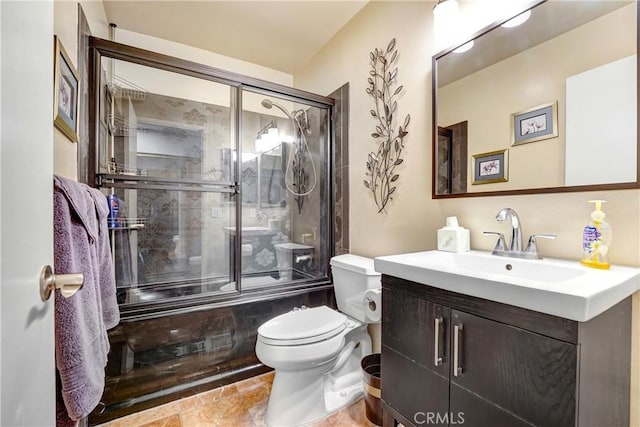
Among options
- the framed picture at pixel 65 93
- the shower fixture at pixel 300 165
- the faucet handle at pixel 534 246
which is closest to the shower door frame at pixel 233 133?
the shower fixture at pixel 300 165

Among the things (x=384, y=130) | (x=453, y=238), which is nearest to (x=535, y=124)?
(x=453, y=238)

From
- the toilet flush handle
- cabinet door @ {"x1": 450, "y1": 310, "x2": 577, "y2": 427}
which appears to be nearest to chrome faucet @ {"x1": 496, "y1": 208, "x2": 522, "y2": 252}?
cabinet door @ {"x1": 450, "y1": 310, "x2": 577, "y2": 427}

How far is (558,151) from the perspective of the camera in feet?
3.44

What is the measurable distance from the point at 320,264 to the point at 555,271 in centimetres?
155

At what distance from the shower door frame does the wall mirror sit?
0.98m

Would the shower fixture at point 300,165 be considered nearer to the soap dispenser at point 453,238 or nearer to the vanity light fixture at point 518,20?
the soap dispenser at point 453,238

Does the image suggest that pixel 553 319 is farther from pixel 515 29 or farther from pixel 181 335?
pixel 181 335

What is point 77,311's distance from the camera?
0.79 m

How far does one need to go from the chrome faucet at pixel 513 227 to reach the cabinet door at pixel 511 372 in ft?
1.50

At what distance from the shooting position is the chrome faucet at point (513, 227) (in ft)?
3.70

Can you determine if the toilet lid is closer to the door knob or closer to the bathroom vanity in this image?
the bathroom vanity

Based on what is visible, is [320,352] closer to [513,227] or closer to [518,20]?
[513,227]

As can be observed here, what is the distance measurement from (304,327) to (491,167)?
1.23 meters

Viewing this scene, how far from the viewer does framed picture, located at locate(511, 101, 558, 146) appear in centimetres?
106
